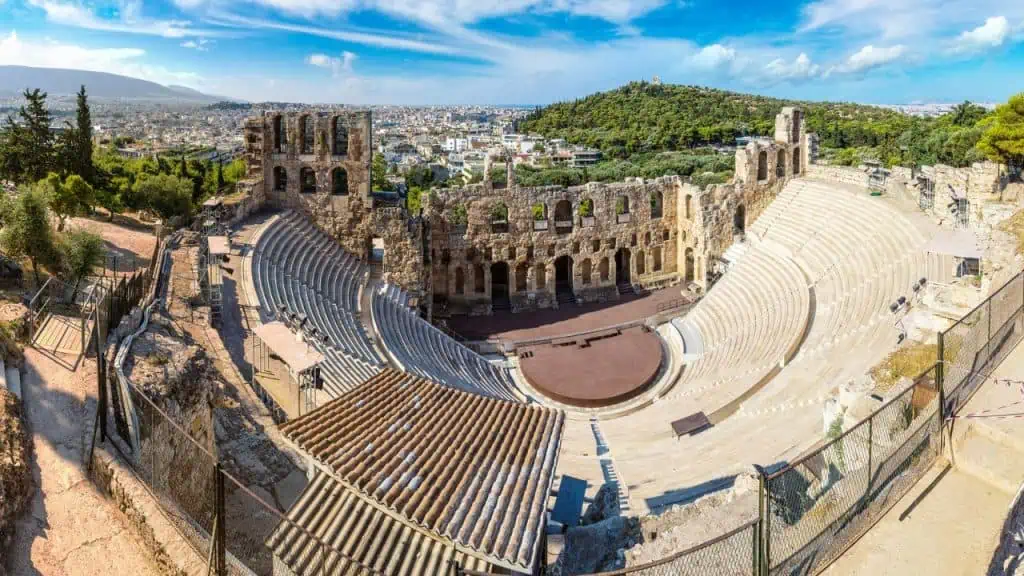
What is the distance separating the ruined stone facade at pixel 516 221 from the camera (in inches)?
1086

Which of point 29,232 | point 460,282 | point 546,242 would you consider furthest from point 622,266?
point 29,232

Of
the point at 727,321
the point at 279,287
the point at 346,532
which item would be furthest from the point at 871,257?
the point at 346,532

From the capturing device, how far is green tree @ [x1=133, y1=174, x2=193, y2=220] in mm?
32688

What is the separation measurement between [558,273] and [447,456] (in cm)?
2590

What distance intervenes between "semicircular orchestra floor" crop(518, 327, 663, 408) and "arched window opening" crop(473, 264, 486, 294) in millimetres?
6161

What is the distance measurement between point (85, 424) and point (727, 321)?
23.2m

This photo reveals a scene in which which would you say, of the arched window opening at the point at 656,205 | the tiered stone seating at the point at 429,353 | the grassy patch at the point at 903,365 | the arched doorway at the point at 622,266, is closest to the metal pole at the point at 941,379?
the grassy patch at the point at 903,365

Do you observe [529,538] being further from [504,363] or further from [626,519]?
[504,363]

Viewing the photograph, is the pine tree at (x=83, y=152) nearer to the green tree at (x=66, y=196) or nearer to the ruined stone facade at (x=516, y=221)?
the green tree at (x=66, y=196)

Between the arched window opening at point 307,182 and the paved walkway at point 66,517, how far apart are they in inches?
742

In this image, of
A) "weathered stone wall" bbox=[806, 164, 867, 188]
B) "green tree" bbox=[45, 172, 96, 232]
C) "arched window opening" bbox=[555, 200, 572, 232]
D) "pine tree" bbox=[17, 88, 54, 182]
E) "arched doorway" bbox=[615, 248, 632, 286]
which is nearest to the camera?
Answer: "green tree" bbox=[45, 172, 96, 232]

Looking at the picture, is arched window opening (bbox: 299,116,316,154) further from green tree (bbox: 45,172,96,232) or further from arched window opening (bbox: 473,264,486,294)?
arched window opening (bbox: 473,264,486,294)

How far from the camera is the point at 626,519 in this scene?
35.2 ft

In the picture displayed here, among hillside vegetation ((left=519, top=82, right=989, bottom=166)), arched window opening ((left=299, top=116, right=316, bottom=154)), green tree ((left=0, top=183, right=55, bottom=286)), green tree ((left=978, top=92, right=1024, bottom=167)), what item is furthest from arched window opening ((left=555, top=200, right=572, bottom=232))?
hillside vegetation ((left=519, top=82, right=989, bottom=166))
